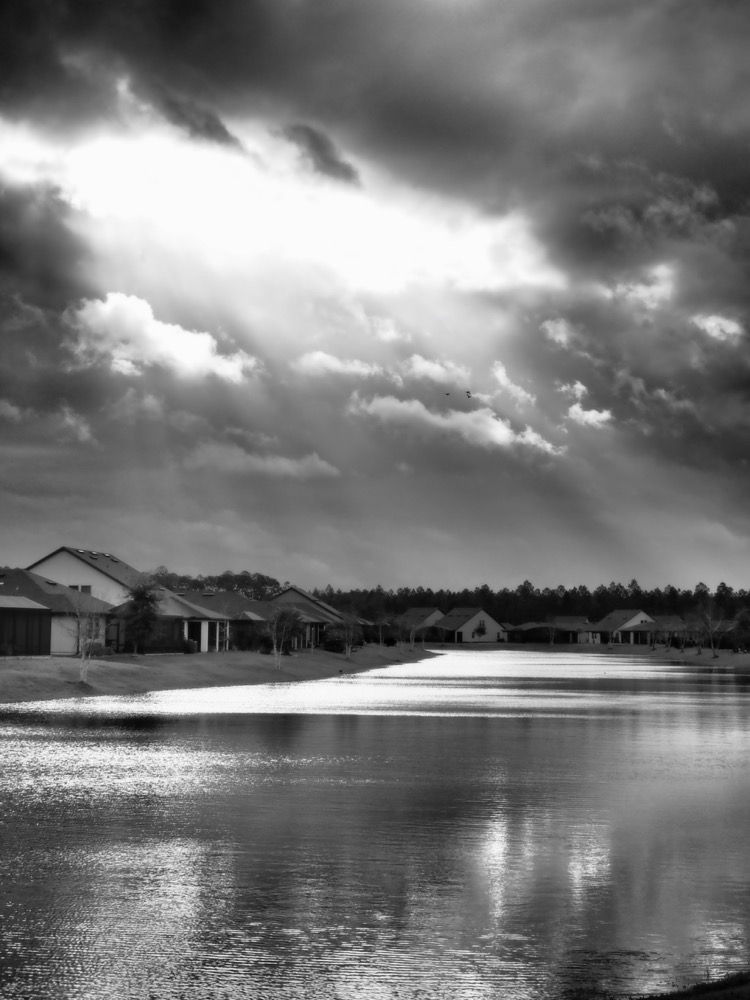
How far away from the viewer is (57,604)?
75.9 m

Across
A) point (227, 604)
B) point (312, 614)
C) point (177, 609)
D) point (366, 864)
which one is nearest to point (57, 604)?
point (177, 609)

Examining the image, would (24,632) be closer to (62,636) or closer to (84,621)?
(62,636)

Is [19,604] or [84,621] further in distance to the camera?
[19,604]

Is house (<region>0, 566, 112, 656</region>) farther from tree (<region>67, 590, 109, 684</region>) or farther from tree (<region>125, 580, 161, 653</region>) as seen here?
tree (<region>125, 580, 161, 653</region>)

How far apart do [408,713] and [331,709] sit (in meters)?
3.50

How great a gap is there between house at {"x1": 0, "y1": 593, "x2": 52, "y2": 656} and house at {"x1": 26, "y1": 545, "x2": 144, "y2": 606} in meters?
14.1

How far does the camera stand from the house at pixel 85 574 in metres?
87.1

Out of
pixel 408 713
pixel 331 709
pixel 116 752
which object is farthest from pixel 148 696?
pixel 116 752

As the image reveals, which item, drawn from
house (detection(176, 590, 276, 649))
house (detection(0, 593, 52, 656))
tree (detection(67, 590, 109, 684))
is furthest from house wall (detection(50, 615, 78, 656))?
house (detection(176, 590, 276, 649))

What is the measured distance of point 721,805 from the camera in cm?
2273

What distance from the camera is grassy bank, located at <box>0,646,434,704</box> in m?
52.0

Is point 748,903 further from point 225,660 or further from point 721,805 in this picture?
point 225,660

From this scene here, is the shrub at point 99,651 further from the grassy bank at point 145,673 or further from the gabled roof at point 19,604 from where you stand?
the gabled roof at point 19,604

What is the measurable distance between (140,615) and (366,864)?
6493 centimetres
